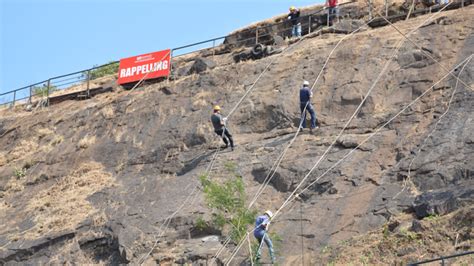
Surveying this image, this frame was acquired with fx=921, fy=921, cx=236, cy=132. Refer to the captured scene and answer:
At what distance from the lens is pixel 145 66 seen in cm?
3356

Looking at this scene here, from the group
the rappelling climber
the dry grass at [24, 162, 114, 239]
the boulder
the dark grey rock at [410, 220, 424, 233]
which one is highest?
the boulder

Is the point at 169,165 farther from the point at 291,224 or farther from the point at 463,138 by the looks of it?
the point at 463,138

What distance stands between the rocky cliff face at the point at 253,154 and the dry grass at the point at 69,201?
0.05 meters

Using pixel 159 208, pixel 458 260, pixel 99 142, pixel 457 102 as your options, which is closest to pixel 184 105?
pixel 99 142

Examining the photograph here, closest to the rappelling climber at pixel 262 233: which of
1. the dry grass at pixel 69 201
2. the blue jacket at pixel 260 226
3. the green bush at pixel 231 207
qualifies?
the blue jacket at pixel 260 226

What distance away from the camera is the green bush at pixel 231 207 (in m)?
20.3

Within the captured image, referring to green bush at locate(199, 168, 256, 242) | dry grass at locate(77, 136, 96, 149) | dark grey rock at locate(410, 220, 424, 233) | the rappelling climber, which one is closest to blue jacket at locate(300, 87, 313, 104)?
green bush at locate(199, 168, 256, 242)

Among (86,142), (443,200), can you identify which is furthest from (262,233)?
(86,142)

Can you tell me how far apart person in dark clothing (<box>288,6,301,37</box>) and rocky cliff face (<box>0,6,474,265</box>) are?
1.60 meters

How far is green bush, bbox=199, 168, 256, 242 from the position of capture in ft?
66.5

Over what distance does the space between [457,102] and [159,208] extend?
26.0 ft

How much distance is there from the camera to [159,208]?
23.7 m

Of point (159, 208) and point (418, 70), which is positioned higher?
point (418, 70)

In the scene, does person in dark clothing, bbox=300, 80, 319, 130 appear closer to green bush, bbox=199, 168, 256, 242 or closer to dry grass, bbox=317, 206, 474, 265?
green bush, bbox=199, 168, 256, 242
